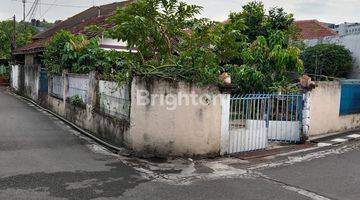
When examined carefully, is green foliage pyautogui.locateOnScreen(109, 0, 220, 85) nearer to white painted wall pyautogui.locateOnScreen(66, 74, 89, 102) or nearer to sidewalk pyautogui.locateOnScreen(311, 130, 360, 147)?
white painted wall pyautogui.locateOnScreen(66, 74, 89, 102)

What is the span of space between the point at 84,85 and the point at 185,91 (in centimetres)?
544

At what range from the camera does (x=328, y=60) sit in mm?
17391

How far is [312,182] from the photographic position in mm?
7918

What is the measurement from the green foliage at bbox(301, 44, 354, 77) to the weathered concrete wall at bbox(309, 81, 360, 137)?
3.90m

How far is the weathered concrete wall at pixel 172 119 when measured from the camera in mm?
9328

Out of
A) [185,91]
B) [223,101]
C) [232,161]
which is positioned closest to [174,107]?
[185,91]

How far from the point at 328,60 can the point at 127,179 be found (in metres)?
12.3

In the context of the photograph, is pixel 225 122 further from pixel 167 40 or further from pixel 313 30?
pixel 313 30

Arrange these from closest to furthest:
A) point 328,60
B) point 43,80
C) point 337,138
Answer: point 337,138
point 328,60
point 43,80

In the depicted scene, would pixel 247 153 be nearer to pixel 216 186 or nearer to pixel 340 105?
pixel 216 186

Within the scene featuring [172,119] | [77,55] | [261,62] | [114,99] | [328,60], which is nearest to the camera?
[172,119]

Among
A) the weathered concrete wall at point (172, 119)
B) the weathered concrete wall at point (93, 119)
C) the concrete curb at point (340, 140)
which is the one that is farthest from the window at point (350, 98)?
the weathered concrete wall at point (93, 119)

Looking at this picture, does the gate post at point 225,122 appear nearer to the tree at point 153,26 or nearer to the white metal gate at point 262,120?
the white metal gate at point 262,120

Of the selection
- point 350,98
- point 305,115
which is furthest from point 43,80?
point 350,98
